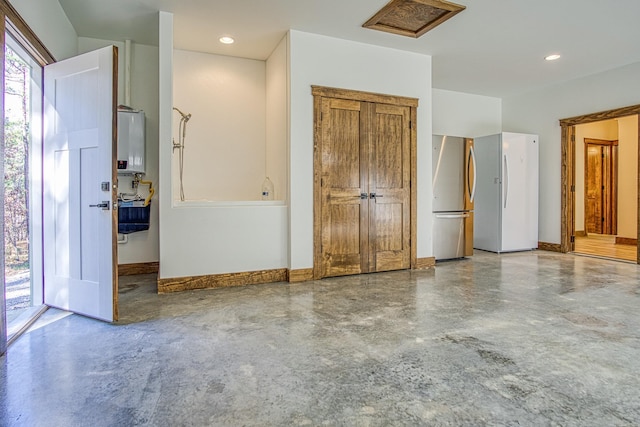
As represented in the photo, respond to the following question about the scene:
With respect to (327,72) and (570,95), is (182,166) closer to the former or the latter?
(327,72)

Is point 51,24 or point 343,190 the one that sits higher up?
point 51,24

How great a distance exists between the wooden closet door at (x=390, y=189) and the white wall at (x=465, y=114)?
218cm

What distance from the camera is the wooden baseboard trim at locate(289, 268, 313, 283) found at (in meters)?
4.07

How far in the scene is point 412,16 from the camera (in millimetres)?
3713

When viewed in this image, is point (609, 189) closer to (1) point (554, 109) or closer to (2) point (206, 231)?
(1) point (554, 109)

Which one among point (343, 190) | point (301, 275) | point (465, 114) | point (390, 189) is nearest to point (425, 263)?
point (390, 189)

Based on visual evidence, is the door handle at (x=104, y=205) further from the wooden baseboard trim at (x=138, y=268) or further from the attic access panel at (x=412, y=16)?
the attic access panel at (x=412, y=16)

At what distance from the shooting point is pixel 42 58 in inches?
120

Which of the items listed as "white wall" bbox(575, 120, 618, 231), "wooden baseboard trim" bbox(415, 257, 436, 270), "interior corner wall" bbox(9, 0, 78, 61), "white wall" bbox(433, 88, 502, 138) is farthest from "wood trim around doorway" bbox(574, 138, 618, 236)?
"interior corner wall" bbox(9, 0, 78, 61)

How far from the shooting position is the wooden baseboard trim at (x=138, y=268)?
14.5 ft

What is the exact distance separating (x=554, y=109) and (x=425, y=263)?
377cm

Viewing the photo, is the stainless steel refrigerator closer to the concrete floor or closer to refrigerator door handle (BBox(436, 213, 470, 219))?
refrigerator door handle (BBox(436, 213, 470, 219))

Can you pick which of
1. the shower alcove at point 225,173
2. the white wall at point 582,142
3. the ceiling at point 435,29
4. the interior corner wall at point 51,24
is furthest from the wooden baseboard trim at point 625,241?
the interior corner wall at point 51,24

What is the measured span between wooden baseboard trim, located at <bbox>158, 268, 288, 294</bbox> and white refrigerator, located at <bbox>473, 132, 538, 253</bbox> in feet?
13.3
